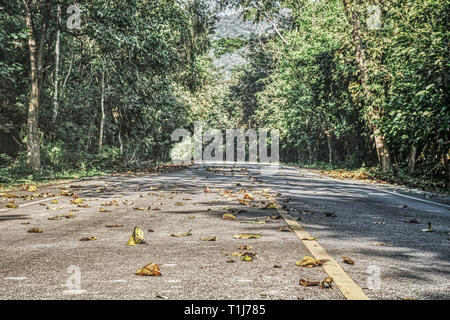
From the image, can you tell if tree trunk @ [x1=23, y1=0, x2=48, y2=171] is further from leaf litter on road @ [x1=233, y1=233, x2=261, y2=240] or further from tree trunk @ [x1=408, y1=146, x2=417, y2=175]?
tree trunk @ [x1=408, y1=146, x2=417, y2=175]

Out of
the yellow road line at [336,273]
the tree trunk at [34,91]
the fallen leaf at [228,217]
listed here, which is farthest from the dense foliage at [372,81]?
the tree trunk at [34,91]

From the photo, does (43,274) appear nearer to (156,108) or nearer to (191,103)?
(156,108)

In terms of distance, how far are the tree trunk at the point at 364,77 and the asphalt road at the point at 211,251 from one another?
14.0m

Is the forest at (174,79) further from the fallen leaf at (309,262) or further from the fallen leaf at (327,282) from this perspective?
the fallen leaf at (327,282)

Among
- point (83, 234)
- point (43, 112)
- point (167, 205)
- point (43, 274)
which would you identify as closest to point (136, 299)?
point (43, 274)

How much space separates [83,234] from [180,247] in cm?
155

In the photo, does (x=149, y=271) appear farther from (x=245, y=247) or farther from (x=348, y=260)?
(x=348, y=260)

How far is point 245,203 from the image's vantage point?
9.18 metres

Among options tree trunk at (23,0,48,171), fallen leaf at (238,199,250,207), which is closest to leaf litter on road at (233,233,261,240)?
fallen leaf at (238,199,250,207)

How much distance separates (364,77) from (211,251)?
20.4m

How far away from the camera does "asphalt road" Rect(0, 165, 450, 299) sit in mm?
3434

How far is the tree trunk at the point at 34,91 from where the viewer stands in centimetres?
1758

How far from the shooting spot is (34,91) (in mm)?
18109

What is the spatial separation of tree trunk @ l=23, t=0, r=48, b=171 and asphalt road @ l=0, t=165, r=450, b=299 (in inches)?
352
